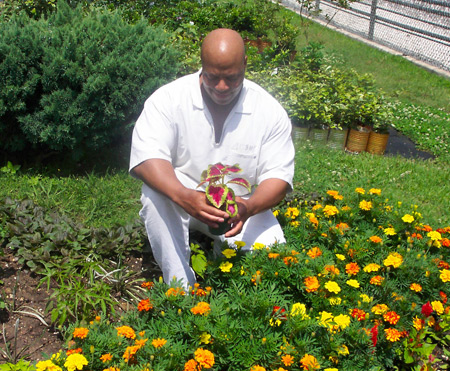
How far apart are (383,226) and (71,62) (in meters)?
2.68

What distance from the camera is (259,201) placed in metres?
2.88

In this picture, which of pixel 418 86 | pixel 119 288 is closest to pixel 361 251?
pixel 119 288

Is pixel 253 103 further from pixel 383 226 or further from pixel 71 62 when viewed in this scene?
pixel 71 62

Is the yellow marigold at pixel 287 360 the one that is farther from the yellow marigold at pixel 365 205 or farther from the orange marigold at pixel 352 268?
the yellow marigold at pixel 365 205

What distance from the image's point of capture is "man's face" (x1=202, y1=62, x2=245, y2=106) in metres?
2.82

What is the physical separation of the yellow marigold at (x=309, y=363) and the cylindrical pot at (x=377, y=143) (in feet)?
13.1

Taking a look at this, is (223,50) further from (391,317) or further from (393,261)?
(391,317)

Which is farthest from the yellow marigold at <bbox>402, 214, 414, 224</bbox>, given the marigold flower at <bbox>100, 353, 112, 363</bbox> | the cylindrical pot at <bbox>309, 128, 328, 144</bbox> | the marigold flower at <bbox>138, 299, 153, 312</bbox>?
the cylindrical pot at <bbox>309, 128, 328, 144</bbox>

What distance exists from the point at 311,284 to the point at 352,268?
0.39 m

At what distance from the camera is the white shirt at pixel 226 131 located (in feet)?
10.00

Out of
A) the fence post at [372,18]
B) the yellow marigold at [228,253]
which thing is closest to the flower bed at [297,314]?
the yellow marigold at [228,253]

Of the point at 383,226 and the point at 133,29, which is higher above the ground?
the point at 133,29

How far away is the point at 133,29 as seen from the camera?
4637 mm

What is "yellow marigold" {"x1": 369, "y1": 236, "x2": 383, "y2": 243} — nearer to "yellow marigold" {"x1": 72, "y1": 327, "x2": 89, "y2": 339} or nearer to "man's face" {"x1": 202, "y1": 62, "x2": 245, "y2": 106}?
"man's face" {"x1": 202, "y1": 62, "x2": 245, "y2": 106}
